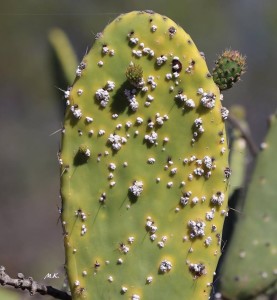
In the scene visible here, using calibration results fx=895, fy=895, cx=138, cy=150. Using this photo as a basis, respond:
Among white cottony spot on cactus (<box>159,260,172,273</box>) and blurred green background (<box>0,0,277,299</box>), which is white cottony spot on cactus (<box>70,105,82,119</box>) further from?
blurred green background (<box>0,0,277,299</box>)

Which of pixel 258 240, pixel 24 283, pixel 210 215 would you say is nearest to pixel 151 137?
pixel 210 215

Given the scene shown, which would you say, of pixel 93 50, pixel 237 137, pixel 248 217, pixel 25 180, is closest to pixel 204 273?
pixel 93 50

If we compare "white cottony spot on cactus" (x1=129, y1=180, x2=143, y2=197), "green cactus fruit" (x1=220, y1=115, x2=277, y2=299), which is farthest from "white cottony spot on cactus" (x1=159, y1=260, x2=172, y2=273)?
"green cactus fruit" (x1=220, y1=115, x2=277, y2=299)

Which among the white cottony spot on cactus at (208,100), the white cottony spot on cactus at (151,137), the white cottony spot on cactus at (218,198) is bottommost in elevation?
the white cottony spot on cactus at (218,198)

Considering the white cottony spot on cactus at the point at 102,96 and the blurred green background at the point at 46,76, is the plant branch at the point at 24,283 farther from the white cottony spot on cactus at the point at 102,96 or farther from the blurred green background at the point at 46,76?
the blurred green background at the point at 46,76

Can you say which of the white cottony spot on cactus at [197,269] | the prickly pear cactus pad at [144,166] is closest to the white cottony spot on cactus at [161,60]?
the prickly pear cactus pad at [144,166]

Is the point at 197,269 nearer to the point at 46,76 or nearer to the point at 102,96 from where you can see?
the point at 102,96

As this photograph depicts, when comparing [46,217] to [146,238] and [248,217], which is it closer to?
[248,217]
